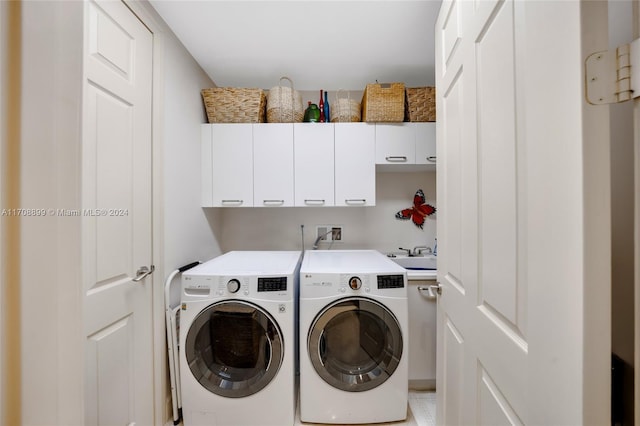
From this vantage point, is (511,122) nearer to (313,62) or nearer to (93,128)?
(93,128)

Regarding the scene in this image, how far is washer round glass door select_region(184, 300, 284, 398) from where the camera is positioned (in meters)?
1.48

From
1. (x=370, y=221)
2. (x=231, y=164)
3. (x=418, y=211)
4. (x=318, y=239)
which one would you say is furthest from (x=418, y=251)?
(x=231, y=164)

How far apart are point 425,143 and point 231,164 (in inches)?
63.3

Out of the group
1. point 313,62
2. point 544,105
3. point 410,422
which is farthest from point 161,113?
point 410,422

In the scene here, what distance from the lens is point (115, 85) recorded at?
1.23 metres

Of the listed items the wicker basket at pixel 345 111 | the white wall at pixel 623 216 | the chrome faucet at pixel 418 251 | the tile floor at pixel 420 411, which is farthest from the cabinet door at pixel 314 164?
the white wall at pixel 623 216

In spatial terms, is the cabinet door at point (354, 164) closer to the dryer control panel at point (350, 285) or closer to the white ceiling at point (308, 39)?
the white ceiling at point (308, 39)

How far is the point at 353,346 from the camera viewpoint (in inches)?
60.9

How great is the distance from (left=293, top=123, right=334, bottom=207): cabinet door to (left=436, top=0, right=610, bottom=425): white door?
1.24 m

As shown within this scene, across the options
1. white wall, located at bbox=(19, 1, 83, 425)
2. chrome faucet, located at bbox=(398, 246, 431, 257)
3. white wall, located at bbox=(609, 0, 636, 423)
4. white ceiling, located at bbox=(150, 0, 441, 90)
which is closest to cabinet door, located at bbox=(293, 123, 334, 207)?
white ceiling, located at bbox=(150, 0, 441, 90)

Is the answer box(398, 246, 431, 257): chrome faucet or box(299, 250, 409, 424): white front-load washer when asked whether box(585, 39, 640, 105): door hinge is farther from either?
box(398, 246, 431, 257): chrome faucet

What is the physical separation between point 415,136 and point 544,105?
5.63ft

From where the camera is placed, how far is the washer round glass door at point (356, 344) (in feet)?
5.02

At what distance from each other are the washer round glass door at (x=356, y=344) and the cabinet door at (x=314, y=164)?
930mm
